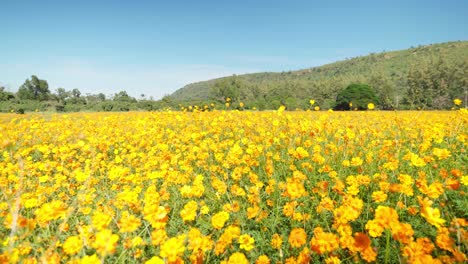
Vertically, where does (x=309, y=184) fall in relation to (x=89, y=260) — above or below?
below

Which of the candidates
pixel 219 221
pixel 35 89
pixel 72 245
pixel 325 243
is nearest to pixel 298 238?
pixel 325 243

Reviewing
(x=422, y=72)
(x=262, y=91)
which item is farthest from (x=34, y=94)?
(x=422, y=72)

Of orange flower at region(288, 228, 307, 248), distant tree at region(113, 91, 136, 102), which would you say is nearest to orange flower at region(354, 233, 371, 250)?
orange flower at region(288, 228, 307, 248)

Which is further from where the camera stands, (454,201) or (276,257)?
(454,201)

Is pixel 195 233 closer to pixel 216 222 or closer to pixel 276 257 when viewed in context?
pixel 216 222

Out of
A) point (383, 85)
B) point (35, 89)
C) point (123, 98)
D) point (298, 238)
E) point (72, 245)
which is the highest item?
point (35, 89)

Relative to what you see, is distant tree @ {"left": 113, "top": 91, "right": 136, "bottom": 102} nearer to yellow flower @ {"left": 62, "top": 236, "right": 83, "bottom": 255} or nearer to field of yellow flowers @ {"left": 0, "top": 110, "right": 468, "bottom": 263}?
field of yellow flowers @ {"left": 0, "top": 110, "right": 468, "bottom": 263}

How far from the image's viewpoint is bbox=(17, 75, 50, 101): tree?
5116cm

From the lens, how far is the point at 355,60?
104625mm

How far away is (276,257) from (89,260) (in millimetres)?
1470

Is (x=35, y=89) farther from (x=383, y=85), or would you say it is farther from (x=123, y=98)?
(x=383, y=85)

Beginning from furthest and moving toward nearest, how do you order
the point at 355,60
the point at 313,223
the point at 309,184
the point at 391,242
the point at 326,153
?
1. the point at 355,60
2. the point at 326,153
3. the point at 309,184
4. the point at 313,223
5. the point at 391,242

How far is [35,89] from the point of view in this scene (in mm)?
54906

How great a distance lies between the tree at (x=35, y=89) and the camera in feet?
168
